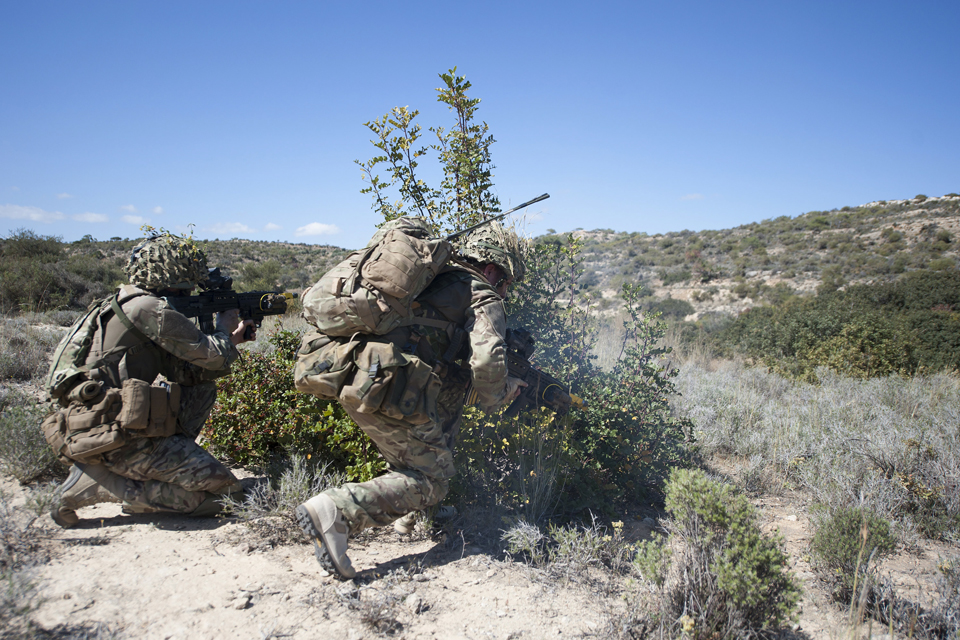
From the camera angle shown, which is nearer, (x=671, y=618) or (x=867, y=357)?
(x=671, y=618)

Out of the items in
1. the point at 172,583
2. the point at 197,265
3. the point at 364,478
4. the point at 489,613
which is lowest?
the point at 489,613

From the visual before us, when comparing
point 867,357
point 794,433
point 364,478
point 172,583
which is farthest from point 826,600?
point 867,357

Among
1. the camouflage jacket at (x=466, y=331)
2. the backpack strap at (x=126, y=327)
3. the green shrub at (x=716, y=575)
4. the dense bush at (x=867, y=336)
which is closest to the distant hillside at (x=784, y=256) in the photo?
the dense bush at (x=867, y=336)

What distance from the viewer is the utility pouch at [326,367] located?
271cm

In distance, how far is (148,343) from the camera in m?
3.30

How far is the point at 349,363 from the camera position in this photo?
271 cm

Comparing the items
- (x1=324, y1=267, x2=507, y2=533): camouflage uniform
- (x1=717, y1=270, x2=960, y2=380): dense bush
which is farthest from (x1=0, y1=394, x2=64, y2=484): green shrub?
(x1=717, y1=270, x2=960, y2=380): dense bush

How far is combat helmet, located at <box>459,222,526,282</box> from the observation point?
3.24 metres

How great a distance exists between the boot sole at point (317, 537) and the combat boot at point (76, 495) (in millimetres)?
1484

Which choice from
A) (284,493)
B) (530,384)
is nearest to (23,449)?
(284,493)

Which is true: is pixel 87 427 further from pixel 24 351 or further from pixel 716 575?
pixel 24 351

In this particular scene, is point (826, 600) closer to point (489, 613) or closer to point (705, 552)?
Result: point (705, 552)

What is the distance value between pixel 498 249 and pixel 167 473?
261 centimetres

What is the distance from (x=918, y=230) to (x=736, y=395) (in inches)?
929
